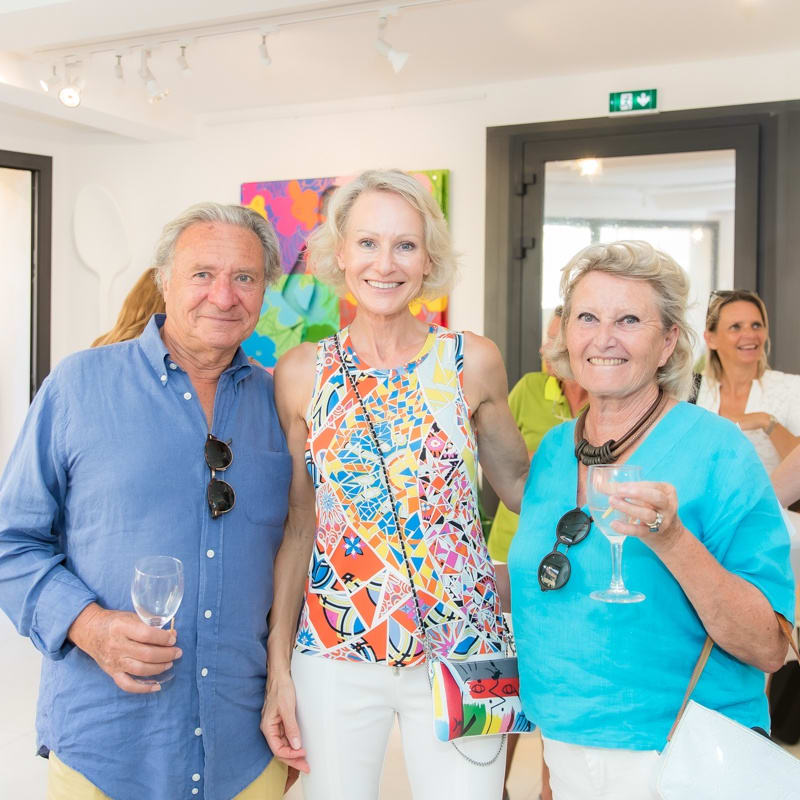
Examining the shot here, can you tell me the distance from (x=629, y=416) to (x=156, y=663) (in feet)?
3.10

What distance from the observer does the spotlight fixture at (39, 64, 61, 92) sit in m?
4.70

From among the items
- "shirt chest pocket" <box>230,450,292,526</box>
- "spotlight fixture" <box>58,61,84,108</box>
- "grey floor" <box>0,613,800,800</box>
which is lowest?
"grey floor" <box>0,613,800,800</box>

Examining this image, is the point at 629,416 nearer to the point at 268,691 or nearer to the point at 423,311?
the point at 268,691

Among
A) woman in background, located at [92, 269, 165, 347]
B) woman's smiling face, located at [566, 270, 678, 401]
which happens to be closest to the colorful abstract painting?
woman in background, located at [92, 269, 165, 347]

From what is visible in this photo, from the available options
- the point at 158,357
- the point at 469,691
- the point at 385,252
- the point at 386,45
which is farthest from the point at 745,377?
the point at 158,357

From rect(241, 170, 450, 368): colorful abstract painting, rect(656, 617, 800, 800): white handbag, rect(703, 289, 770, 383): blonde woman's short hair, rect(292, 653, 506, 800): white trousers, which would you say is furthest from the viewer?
rect(241, 170, 450, 368): colorful abstract painting

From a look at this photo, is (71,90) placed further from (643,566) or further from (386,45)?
(643,566)

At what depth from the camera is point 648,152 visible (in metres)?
4.77

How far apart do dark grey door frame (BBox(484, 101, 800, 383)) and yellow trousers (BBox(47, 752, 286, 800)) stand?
142 inches

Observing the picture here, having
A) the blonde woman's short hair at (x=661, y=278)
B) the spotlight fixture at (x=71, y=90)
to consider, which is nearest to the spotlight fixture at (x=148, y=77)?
the spotlight fixture at (x=71, y=90)

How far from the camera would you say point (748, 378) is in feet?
12.4

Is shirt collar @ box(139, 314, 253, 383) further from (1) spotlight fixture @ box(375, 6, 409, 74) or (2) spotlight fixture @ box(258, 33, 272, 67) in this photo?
(2) spotlight fixture @ box(258, 33, 272, 67)

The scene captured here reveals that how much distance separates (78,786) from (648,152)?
166 inches

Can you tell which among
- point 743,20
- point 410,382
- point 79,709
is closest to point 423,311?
point 743,20
